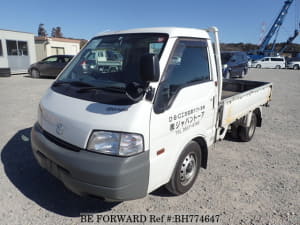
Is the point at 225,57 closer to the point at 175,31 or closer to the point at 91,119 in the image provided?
the point at 175,31

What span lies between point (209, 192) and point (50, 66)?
1462cm

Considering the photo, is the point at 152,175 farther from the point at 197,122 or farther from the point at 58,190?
the point at 58,190

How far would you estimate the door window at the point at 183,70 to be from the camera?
2359mm

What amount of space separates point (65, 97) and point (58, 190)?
4.31 ft

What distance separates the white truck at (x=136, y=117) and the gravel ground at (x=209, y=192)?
338mm

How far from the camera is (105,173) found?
202 centimetres

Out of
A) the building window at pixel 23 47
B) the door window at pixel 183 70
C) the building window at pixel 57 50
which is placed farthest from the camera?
the building window at pixel 57 50

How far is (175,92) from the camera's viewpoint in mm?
2494

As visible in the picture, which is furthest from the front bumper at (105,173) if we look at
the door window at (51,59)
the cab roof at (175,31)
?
the door window at (51,59)

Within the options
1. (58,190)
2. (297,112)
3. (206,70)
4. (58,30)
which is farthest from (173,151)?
(58,30)

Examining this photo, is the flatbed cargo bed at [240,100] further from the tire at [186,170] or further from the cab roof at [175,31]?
the cab roof at [175,31]

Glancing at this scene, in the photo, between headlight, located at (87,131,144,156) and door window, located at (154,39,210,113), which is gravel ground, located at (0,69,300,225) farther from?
door window, located at (154,39,210,113)

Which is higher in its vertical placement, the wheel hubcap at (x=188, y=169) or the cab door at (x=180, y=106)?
the cab door at (x=180, y=106)

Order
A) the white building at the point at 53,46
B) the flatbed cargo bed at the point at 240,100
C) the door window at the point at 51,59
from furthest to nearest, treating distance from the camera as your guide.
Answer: the white building at the point at 53,46, the door window at the point at 51,59, the flatbed cargo bed at the point at 240,100
